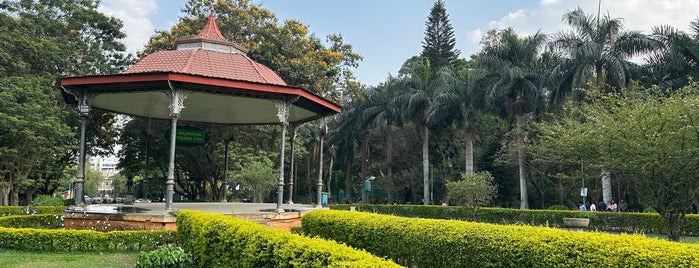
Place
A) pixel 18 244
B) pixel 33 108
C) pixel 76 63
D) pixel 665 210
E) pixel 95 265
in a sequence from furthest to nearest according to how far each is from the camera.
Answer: pixel 76 63 → pixel 33 108 → pixel 665 210 → pixel 18 244 → pixel 95 265

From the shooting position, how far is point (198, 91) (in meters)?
12.8

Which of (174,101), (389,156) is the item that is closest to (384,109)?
(389,156)

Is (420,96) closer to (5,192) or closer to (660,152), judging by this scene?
(660,152)

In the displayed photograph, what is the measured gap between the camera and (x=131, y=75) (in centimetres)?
1192

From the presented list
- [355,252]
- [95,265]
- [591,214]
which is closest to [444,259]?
[355,252]

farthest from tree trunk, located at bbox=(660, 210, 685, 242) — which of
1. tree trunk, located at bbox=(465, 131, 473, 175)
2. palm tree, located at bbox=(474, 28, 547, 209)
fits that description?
tree trunk, located at bbox=(465, 131, 473, 175)

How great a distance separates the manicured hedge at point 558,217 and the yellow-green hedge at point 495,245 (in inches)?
445

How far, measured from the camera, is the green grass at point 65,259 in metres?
8.10

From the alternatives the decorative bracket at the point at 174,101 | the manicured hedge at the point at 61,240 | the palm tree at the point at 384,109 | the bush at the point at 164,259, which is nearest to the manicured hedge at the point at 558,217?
the palm tree at the point at 384,109

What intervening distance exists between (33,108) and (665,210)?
23.1 meters

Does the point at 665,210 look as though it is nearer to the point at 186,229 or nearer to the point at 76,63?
the point at 186,229

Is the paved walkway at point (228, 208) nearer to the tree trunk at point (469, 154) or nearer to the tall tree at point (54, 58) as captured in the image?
the tall tree at point (54, 58)

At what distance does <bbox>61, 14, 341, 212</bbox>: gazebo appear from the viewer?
1216 centimetres

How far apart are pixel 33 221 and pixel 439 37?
41427 mm
